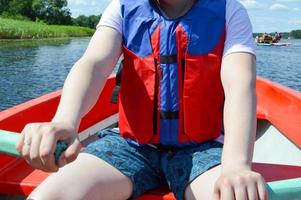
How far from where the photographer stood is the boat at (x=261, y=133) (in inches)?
56.3

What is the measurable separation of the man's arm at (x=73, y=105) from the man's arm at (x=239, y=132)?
11.5 inches

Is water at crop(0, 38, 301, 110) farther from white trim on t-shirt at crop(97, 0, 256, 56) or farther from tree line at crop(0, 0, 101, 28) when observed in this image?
tree line at crop(0, 0, 101, 28)

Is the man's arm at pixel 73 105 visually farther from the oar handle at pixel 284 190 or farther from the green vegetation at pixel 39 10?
the green vegetation at pixel 39 10

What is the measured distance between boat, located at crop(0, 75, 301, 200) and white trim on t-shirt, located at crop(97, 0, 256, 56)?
390 mm

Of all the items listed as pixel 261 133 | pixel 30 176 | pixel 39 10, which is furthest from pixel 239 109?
pixel 39 10

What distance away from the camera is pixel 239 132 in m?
1.04

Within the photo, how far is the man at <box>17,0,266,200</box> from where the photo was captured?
46.3 inches

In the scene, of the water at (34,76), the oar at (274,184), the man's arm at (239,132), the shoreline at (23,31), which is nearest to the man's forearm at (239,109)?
the man's arm at (239,132)

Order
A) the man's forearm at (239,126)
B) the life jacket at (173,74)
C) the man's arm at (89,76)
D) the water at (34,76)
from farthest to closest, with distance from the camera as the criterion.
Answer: the water at (34,76)
the life jacket at (173,74)
the man's arm at (89,76)
the man's forearm at (239,126)

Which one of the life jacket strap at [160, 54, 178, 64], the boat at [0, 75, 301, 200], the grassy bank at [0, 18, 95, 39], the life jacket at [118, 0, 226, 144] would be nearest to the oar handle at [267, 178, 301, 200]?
the boat at [0, 75, 301, 200]

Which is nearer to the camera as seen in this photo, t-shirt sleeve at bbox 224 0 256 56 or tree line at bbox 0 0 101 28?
t-shirt sleeve at bbox 224 0 256 56

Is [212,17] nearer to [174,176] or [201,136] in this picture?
[201,136]

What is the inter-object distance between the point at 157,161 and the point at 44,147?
526 millimetres

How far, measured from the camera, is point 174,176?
49.3 inches
